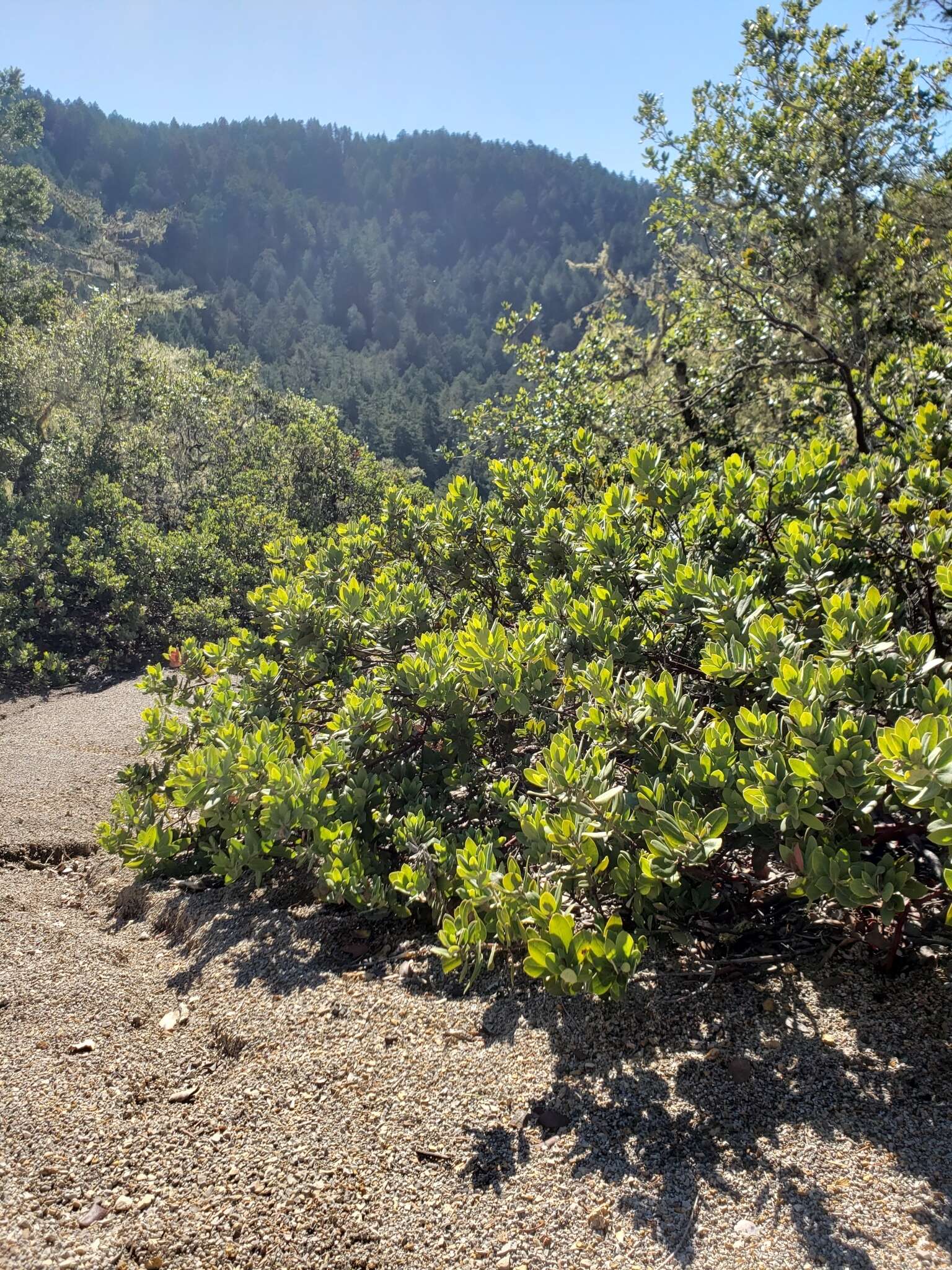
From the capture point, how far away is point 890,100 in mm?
5438

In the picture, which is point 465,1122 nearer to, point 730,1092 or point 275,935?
point 730,1092

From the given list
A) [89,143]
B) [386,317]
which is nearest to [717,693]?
[386,317]

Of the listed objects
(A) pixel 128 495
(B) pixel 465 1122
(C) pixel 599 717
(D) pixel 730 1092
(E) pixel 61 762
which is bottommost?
(E) pixel 61 762

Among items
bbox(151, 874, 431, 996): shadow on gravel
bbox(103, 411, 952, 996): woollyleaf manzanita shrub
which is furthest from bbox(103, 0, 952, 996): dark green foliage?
bbox(151, 874, 431, 996): shadow on gravel

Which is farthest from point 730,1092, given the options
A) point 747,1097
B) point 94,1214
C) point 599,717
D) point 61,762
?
point 61,762

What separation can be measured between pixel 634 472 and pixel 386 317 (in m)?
85.9

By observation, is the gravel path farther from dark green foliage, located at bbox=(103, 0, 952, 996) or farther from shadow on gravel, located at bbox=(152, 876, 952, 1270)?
shadow on gravel, located at bbox=(152, 876, 952, 1270)

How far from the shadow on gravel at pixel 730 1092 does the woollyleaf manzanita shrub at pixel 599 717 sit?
19 centimetres

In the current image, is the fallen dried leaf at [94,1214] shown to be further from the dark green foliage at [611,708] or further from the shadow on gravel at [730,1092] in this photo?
the dark green foliage at [611,708]

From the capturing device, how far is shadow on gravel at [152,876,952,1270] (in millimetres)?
1333

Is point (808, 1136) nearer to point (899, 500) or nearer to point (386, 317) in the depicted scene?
point (899, 500)

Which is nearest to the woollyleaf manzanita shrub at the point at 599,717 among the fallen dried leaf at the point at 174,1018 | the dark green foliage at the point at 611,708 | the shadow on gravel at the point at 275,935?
the dark green foliage at the point at 611,708

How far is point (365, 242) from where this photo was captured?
96.3 meters

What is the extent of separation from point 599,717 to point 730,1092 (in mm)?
871
